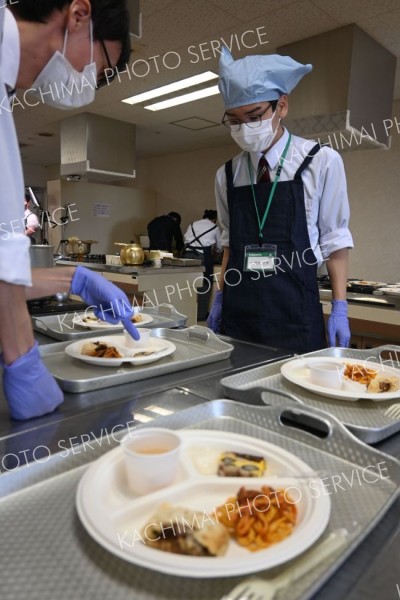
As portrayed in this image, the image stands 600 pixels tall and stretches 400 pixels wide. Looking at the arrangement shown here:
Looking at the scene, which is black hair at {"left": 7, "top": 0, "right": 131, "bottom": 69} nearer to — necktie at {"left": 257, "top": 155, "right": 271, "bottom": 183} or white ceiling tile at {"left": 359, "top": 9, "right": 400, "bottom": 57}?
necktie at {"left": 257, "top": 155, "right": 271, "bottom": 183}

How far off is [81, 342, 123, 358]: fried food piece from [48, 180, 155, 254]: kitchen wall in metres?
5.71

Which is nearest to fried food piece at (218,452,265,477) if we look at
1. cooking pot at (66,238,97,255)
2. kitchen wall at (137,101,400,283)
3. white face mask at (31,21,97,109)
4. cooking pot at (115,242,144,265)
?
white face mask at (31,21,97,109)

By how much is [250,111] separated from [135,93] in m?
3.05

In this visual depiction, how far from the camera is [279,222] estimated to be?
5.06 ft

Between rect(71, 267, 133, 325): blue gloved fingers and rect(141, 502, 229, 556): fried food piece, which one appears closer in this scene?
rect(141, 502, 229, 556): fried food piece

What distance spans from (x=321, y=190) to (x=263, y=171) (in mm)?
229

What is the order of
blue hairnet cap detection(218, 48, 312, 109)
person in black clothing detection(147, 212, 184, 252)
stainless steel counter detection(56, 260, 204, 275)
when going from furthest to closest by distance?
person in black clothing detection(147, 212, 184, 252) → stainless steel counter detection(56, 260, 204, 275) → blue hairnet cap detection(218, 48, 312, 109)

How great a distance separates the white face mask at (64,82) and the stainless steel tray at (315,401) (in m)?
0.77

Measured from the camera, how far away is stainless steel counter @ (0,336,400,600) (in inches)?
16.6

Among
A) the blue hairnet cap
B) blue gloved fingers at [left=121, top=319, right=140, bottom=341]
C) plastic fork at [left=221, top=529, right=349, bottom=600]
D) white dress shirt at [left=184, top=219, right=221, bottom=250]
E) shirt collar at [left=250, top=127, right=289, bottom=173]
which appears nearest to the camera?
plastic fork at [left=221, top=529, right=349, bottom=600]

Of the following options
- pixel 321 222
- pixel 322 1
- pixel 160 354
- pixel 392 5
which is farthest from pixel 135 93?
pixel 160 354

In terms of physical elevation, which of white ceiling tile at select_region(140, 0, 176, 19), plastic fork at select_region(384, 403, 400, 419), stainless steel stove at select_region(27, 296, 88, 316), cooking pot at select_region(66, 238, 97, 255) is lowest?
plastic fork at select_region(384, 403, 400, 419)

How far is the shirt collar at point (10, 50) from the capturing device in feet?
2.66

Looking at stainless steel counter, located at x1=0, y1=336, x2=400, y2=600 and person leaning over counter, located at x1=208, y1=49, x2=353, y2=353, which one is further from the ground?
person leaning over counter, located at x1=208, y1=49, x2=353, y2=353
